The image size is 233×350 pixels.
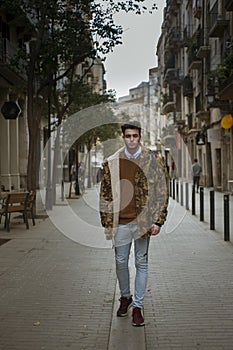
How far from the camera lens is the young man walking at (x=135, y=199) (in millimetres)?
5836

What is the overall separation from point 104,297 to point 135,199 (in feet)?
5.67

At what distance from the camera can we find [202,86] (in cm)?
3847

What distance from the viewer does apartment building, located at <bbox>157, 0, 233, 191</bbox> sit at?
2797 cm

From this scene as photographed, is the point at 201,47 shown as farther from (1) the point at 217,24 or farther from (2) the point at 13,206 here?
(2) the point at 13,206

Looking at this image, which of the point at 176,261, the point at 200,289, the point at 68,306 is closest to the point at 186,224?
the point at 176,261

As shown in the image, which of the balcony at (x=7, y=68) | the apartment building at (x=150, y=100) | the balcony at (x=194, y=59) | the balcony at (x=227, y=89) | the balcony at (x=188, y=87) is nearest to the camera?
the balcony at (x=227, y=89)

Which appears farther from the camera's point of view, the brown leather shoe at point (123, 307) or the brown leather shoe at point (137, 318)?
the brown leather shoe at point (123, 307)

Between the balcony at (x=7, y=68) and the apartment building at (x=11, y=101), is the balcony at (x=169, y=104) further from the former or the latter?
the balcony at (x=7, y=68)

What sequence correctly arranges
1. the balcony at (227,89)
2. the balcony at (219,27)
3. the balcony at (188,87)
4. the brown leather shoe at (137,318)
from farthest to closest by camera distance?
the balcony at (188,87), the balcony at (219,27), the balcony at (227,89), the brown leather shoe at (137,318)

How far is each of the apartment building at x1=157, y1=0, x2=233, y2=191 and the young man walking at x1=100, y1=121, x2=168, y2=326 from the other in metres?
15.5

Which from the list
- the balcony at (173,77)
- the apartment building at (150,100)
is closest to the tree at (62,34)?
the balcony at (173,77)

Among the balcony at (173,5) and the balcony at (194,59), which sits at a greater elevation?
the balcony at (173,5)

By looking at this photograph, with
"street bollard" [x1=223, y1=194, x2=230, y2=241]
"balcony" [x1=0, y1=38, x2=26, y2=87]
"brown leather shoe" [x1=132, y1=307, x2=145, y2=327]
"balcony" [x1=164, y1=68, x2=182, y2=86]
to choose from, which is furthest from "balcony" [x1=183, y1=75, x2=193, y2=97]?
"brown leather shoe" [x1=132, y1=307, x2=145, y2=327]

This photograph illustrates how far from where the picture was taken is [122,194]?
19.3ft
